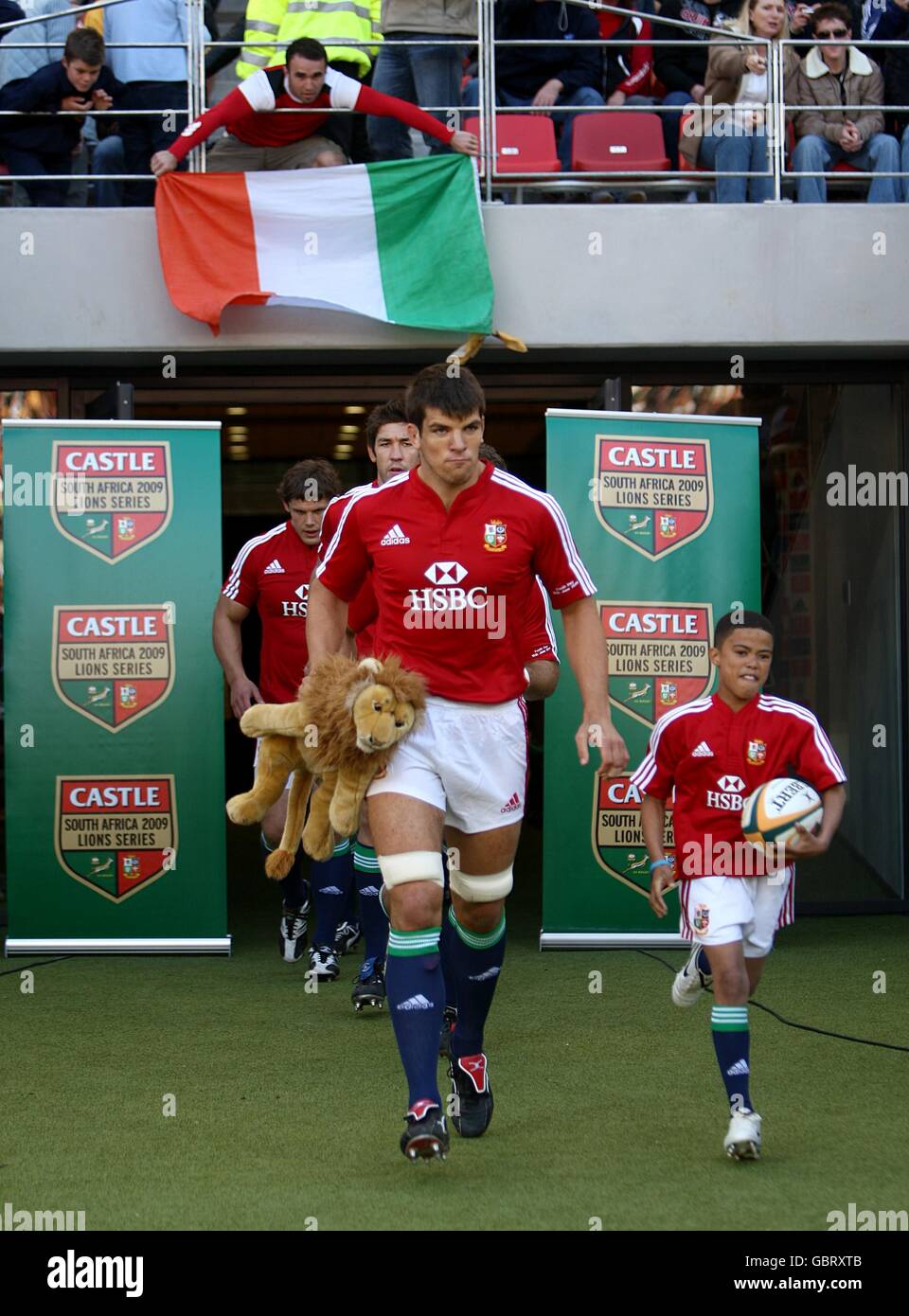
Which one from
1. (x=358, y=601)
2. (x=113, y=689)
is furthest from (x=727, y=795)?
(x=113, y=689)

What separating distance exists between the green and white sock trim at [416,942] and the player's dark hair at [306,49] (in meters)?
5.60

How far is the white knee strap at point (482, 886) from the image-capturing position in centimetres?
472

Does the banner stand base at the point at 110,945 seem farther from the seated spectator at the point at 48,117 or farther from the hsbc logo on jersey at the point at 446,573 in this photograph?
the hsbc logo on jersey at the point at 446,573

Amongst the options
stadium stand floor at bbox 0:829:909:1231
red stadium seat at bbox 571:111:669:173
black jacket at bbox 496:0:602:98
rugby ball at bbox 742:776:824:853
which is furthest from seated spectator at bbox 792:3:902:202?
rugby ball at bbox 742:776:824:853

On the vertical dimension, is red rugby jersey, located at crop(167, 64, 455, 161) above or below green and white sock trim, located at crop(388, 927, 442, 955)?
above

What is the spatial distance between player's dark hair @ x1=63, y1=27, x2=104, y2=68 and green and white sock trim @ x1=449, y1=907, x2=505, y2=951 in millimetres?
5788

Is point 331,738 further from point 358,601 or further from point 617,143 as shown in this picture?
point 617,143

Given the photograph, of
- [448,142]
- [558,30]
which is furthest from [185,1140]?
[558,30]

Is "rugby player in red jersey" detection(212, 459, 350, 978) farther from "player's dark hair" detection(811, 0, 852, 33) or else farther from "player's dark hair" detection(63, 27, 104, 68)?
"player's dark hair" detection(811, 0, 852, 33)

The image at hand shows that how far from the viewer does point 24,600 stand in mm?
8234

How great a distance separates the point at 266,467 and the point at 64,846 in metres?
7.79

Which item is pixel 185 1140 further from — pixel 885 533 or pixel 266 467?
pixel 266 467

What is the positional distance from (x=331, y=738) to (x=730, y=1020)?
1283mm

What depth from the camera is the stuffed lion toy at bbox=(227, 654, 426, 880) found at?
441 centimetres
